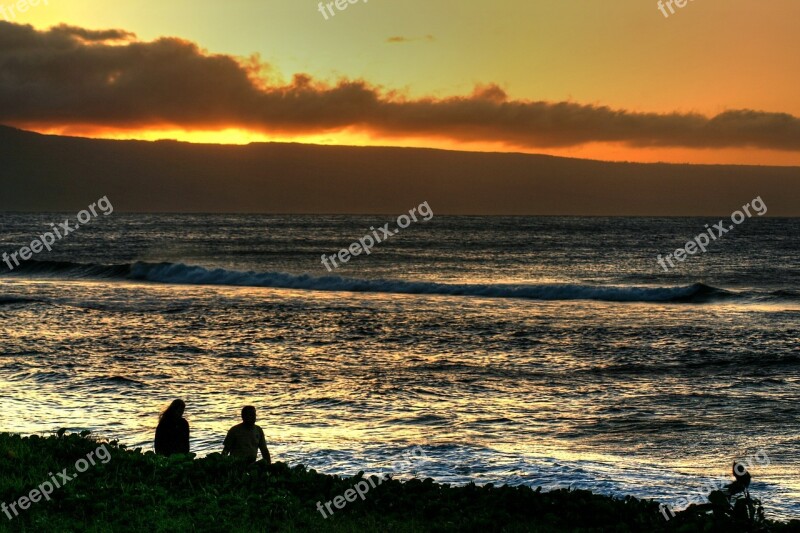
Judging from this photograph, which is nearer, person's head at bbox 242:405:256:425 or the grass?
the grass

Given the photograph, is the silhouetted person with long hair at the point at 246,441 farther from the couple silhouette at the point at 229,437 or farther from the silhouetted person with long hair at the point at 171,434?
the silhouetted person with long hair at the point at 171,434

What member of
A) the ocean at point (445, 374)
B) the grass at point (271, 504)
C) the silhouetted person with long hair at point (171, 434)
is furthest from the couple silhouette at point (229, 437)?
the ocean at point (445, 374)

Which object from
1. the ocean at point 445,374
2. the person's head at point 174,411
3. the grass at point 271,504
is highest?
the person's head at point 174,411

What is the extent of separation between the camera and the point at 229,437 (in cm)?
1231

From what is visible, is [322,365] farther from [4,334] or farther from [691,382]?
[4,334]

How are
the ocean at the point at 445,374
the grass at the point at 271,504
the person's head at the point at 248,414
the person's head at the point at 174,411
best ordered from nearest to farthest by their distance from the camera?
the grass at the point at 271,504, the person's head at the point at 248,414, the person's head at the point at 174,411, the ocean at the point at 445,374

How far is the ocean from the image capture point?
559 inches

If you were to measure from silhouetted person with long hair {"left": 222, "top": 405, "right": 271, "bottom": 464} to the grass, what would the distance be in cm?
78

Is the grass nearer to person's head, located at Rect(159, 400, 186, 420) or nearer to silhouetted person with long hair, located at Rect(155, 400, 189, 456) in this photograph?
silhouetted person with long hair, located at Rect(155, 400, 189, 456)

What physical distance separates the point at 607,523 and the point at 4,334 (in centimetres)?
2491

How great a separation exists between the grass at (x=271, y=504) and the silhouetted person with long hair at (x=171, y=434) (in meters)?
0.94

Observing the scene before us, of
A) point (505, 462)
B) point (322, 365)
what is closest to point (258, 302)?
point (322, 365)

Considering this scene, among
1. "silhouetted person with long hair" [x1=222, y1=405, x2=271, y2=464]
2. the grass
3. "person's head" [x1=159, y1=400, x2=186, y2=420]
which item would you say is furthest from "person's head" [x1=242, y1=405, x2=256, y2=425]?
"person's head" [x1=159, y1=400, x2=186, y2=420]

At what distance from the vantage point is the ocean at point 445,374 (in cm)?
1420
